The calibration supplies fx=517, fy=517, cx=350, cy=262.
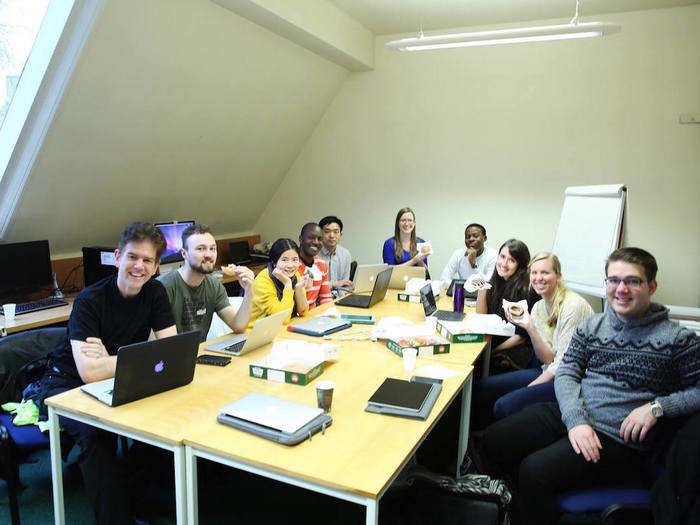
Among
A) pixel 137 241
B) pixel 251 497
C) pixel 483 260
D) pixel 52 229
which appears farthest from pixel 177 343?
pixel 483 260

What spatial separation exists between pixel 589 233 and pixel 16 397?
419 centimetres

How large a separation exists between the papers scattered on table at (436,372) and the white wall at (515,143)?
11.0 ft

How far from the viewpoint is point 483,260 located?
15.4ft

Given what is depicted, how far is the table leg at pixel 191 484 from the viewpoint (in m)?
1.67

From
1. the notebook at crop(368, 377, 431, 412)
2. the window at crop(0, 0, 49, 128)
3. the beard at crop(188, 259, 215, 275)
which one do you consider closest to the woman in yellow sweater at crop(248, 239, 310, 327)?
the beard at crop(188, 259, 215, 275)

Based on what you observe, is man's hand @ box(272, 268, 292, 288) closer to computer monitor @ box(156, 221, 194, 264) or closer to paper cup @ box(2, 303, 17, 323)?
paper cup @ box(2, 303, 17, 323)

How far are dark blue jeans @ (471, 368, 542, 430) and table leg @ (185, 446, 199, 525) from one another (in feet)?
5.87

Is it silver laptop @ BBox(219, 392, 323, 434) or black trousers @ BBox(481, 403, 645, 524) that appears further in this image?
black trousers @ BBox(481, 403, 645, 524)

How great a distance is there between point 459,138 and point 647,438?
4127mm

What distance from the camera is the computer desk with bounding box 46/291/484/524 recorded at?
150cm

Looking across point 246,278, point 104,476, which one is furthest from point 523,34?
point 104,476

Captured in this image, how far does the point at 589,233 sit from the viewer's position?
14.4ft

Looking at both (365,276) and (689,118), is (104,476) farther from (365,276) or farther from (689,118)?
(689,118)

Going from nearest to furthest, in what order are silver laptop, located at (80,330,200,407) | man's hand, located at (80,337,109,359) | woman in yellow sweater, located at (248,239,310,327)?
silver laptop, located at (80,330,200,407), man's hand, located at (80,337,109,359), woman in yellow sweater, located at (248,239,310,327)
